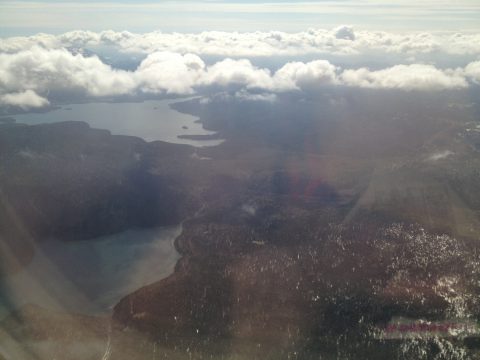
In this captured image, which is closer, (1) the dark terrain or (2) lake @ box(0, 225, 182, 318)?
(1) the dark terrain

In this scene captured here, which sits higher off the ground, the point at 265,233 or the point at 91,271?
the point at 91,271

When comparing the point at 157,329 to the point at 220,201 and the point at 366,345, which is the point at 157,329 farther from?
the point at 220,201

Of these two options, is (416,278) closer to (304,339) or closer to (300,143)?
(304,339)

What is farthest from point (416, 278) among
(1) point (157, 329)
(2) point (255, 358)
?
(1) point (157, 329)

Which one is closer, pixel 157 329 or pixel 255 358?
pixel 255 358

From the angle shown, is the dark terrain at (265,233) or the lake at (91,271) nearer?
the dark terrain at (265,233)

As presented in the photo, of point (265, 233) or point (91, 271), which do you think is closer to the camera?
point (91, 271)

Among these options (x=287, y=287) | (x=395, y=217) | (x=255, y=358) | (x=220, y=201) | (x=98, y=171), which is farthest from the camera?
(x=98, y=171)

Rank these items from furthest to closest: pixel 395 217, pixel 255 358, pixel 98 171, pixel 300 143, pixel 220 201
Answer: pixel 300 143, pixel 98 171, pixel 220 201, pixel 395 217, pixel 255 358
